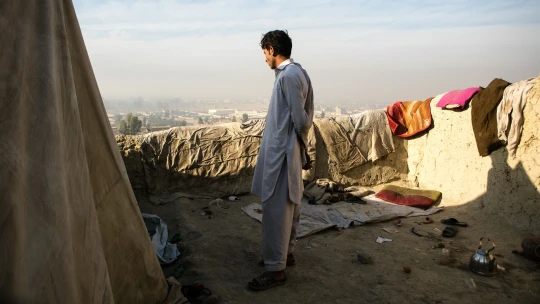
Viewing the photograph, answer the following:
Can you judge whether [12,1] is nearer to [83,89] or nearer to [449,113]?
[83,89]

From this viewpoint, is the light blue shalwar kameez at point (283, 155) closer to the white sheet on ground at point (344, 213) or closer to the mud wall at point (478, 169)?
the white sheet on ground at point (344, 213)

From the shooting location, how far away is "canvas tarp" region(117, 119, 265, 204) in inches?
207

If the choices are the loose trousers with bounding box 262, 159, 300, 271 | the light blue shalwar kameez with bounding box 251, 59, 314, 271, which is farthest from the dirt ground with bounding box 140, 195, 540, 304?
the light blue shalwar kameez with bounding box 251, 59, 314, 271

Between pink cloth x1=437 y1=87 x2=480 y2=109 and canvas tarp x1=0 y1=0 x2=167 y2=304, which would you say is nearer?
canvas tarp x1=0 y1=0 x2=167 y2=304

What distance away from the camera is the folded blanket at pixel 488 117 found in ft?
15.0

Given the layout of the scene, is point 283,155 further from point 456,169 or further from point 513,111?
point 456,169

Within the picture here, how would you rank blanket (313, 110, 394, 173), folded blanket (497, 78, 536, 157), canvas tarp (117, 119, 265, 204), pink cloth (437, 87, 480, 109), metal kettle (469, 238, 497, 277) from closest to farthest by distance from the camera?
metal kettle (469, 238, 497, 277) < folded blanket (497, 78, 536, 157) < pink cloth (437, 87, 480, 109) < canvas tarp (117, 119, 265, 204) < blanket (313, 110, 394, 173)

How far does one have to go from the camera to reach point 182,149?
543 centimetres

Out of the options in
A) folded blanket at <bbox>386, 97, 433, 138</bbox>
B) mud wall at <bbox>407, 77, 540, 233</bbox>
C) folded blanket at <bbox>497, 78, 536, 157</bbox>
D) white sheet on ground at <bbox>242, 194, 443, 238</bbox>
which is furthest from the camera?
folded blanket at <bbox>386, 97, 433, 138</bbox>

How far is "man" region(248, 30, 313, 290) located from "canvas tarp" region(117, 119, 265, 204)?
2893 millimetres

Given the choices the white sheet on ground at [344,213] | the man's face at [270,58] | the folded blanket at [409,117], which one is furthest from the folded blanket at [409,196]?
the man's face at [270,58]

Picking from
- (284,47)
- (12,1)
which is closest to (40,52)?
(12,1)

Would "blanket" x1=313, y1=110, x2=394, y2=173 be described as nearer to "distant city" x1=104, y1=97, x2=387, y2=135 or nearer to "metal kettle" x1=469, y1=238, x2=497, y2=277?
"metal kettle" x1=469, y1=238, x2=497, y2=277

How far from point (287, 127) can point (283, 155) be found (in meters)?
0.22
